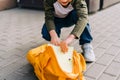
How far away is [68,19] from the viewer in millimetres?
2115

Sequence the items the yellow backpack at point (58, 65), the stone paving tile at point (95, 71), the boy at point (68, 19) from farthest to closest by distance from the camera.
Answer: the stone paving tile at point (95, 71)
the boy at point (68, 19)
the yellow backpack at point (58, 65)

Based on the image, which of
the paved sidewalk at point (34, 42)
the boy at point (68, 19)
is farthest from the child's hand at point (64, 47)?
the paved sidewalk at point (34, 42)

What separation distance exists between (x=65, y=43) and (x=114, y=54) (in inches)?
33.6

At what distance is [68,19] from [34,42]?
0.67 metres

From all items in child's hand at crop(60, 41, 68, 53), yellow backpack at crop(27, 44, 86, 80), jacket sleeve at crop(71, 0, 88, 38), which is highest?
jacket sleeve at crop(71, 0, 88, 38)

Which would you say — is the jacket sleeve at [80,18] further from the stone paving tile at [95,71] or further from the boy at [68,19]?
the stone paving tile at [95,71]

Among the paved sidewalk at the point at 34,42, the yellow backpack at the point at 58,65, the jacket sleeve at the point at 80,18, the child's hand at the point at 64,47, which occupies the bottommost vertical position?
the paved sidewalk at the point at 34,42

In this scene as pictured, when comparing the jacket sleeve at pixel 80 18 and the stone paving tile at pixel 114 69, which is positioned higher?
the jacket sleeve at pixel 80 18

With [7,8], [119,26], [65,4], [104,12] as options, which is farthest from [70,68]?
[7,8]

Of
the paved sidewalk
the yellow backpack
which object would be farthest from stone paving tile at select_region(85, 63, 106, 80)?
the yellow backpack

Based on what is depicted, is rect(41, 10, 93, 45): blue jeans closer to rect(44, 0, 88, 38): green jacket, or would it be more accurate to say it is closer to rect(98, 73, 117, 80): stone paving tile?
rect(44, 0, 88, 38): green jacket

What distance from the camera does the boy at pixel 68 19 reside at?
1.68 m

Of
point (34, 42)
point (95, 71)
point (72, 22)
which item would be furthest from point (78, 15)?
point (34, 42)

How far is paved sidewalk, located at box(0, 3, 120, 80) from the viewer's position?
1877 mm
